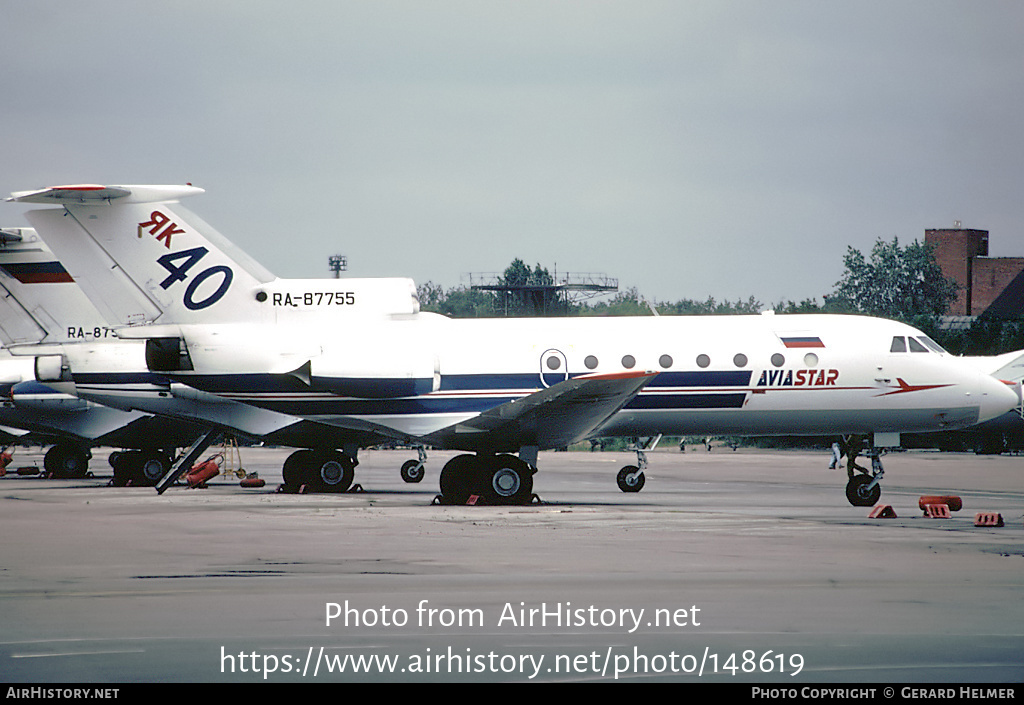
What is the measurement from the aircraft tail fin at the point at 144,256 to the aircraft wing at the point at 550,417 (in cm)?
489

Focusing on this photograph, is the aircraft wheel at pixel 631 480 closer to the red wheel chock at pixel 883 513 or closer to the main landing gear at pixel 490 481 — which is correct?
the main landing gear at pixel 490 481

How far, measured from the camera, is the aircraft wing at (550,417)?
19906 millimetres

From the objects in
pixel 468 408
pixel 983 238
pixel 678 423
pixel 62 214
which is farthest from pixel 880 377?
pixel 983 238

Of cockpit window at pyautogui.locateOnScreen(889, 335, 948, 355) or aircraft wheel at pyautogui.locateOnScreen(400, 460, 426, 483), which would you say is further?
aircraft wheel at pyautogui.locateOnScreen(400, 460, 426, 483)

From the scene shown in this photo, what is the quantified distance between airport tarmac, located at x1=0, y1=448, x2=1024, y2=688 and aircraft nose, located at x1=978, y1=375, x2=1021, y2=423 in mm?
2747

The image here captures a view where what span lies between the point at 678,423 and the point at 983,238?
248ft

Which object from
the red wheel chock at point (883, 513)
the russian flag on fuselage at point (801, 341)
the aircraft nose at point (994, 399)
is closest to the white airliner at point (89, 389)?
the russian flag on fuselage at point (801, 341)

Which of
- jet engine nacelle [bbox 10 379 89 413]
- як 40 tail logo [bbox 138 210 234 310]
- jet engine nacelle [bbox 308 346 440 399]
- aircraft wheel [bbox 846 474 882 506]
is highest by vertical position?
як 40 tail logo [bbox 138 210 234 310]

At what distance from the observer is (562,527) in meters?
16.9

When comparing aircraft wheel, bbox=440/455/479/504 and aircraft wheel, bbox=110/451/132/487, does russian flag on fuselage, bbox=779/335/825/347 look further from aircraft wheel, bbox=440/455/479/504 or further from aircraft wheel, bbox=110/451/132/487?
aircraft wheel, bbox=110/451/132/487

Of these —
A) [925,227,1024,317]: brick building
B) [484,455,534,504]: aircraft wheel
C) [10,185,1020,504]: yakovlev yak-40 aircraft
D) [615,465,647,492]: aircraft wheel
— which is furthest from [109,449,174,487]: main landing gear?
[925,227,1024,317]: brick building

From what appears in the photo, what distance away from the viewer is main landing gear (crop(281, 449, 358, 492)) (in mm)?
25797

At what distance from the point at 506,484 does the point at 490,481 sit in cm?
29
